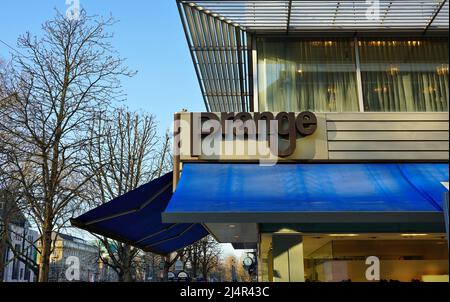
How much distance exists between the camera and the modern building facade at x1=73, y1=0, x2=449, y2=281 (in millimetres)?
7402

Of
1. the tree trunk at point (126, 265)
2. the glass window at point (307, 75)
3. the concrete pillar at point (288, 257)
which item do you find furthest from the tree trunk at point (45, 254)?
the tree trunk at point (126, 265)

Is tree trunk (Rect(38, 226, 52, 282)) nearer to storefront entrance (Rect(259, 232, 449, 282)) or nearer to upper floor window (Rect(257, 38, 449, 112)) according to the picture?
storefront entrance (Rect(259, 232, 449, 282))

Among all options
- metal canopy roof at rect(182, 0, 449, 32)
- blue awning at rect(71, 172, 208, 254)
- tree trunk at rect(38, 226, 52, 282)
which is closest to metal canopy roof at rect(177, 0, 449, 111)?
metal canopy roof at rect(182, 0, 449, 32)

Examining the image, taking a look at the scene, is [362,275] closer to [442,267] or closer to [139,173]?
[442,267]

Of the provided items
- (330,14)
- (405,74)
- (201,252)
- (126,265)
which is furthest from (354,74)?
(201,252)

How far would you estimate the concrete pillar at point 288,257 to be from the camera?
332 inches

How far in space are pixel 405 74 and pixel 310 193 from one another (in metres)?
4.35

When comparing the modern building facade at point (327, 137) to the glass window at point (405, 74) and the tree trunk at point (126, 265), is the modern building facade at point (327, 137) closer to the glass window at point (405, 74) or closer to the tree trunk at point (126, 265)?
the glass window at point (405, 74)

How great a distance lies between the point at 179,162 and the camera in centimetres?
838

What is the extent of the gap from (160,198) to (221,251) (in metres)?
35.0

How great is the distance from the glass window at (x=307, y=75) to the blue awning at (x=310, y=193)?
5.12 feet

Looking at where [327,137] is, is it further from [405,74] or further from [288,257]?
[405,74]
